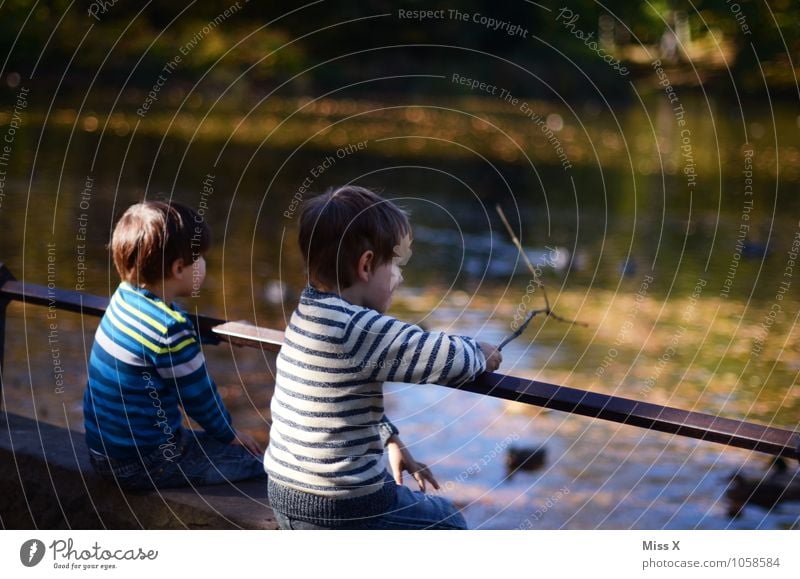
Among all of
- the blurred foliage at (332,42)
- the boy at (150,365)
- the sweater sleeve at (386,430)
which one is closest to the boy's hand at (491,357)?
the sweater sleeve at (386,430)

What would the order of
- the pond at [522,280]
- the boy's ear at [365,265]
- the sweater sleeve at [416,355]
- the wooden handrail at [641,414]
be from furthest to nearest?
1. the pond at [522,280]
2. the boy's ear at [365,265]
3. the sweater sleeve at [416,355]
4. the wooden handrail at [641,414]

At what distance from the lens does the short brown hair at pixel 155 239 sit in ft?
10.1

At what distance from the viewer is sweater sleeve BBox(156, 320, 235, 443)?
303 centimetres

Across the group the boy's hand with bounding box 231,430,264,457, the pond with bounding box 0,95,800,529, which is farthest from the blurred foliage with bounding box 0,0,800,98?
the boy's hand with bounding box 231,430,264,457

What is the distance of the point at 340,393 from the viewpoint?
8.50 feet

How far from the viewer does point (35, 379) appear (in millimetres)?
6176

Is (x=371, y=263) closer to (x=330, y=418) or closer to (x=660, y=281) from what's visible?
(x=330, y=418)

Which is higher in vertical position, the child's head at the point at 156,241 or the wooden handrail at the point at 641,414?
the child's head at the point at 156,241

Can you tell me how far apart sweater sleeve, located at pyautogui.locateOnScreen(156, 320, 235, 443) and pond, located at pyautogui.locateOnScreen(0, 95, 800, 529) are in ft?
6.13

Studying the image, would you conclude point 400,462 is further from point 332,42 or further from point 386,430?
point 332,42
